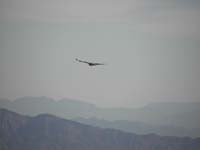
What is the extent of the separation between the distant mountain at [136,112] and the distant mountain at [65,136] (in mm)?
739

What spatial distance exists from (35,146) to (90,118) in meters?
3.76

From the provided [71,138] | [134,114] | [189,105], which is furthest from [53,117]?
[189,105]

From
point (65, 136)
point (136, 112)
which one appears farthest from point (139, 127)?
point (65, 136)

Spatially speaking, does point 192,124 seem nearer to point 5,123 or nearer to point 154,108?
point 154,108

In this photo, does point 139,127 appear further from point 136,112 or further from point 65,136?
point 65,136

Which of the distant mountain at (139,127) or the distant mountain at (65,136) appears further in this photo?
the distant mountain at (65,136)

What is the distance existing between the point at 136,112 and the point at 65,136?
822 cm

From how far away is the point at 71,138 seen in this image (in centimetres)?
2883

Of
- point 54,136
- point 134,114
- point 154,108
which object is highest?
point 154,108

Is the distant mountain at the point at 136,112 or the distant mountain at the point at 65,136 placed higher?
the distant mountain at the point at 136,112

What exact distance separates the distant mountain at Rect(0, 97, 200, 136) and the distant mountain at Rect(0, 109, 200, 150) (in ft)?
2.42

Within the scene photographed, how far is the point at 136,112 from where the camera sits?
73.4 ft

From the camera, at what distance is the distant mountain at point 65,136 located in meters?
26.2

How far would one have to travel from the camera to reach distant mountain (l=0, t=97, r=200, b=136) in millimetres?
20219
